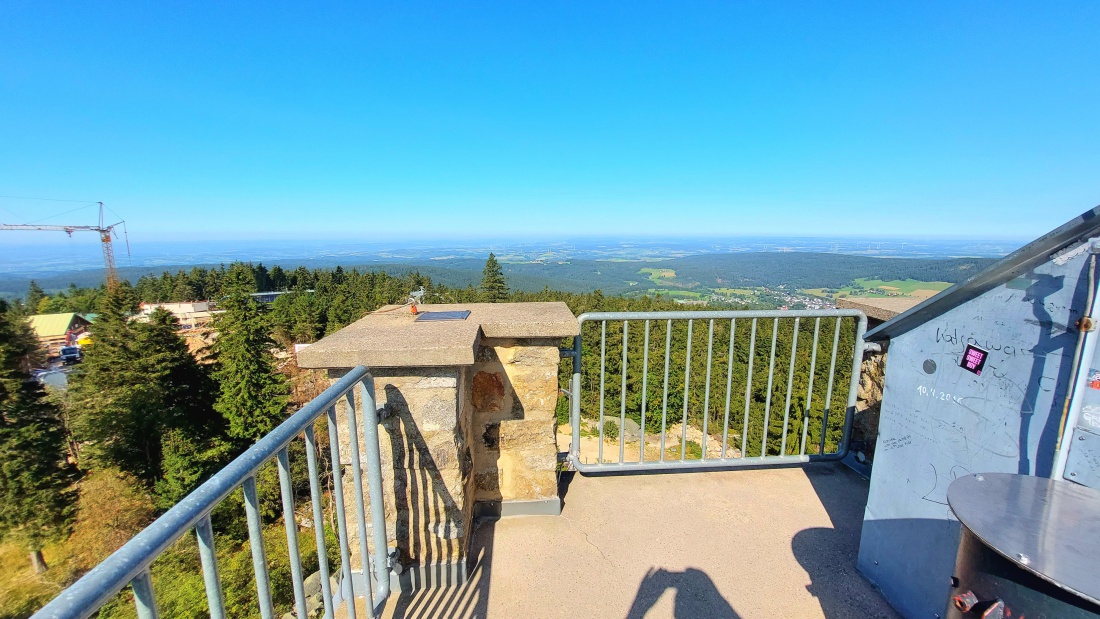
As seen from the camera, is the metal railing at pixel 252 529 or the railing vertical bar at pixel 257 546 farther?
the railing vertical bar at pixel 257 546

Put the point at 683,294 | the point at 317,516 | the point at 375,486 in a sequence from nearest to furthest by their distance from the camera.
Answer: the point at 317,516 < the point at 375,486 < the point at 683,294

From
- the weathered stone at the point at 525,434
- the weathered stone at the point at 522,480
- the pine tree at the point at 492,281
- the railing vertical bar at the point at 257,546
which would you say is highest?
the railing vertical bar at the point at 257,546

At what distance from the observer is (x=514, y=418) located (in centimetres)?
272

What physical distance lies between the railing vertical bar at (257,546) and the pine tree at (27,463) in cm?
2477

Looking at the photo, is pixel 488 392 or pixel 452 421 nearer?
pixel 452 421

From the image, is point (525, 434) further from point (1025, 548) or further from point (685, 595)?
point (1025, 548)

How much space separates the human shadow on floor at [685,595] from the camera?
211 cm

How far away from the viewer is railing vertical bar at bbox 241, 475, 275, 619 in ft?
3.45

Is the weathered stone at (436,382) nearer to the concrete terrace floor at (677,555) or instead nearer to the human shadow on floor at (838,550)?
the concrete terrace floor at (677,555)

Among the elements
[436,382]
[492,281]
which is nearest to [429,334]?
[436,382]

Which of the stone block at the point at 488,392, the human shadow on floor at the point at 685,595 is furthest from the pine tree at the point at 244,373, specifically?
the human shadow on floor at the point at 685,595

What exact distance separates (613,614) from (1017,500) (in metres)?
1.61

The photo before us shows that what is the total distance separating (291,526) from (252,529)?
245 mm

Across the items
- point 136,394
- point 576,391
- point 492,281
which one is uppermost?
point 576,391
